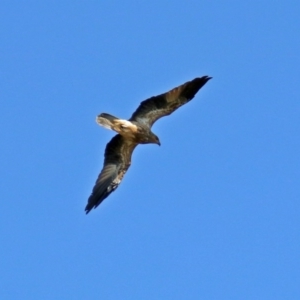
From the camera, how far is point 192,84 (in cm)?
2003

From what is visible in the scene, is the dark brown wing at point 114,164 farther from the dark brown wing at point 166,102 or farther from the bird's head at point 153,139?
the dark brown wing at point 166,102

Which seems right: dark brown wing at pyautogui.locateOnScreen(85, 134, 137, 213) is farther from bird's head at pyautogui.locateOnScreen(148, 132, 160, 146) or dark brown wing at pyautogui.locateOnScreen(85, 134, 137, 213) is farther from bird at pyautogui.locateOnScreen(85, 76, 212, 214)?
bird's head at pyautogui.locateOnScreen(148, 132, 160, 146)

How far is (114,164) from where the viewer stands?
20.2 m

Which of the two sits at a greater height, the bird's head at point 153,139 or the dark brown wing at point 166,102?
the dark brown wing at point 166,102

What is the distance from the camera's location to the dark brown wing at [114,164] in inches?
784

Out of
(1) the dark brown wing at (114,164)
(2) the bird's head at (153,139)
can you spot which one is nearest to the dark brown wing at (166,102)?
(2) the bird's head at (153,139)

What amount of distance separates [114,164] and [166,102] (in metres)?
1.72

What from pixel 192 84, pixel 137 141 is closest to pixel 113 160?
pixel 137 141

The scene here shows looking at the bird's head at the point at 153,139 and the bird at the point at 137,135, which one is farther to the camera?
the bird's head at the point at 153,139

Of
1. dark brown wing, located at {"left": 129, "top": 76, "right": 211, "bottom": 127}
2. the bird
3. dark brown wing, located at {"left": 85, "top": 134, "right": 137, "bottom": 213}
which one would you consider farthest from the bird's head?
dark brown wing, located at {"left": 85, "top": 134, "right": 137, "bottom": 213}

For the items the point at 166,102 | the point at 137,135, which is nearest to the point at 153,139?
the point at 137,135

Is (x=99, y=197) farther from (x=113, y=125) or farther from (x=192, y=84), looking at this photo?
(x=192, y=84)

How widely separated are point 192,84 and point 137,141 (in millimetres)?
1674

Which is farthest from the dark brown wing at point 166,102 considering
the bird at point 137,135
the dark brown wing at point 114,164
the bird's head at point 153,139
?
the dark brown wing at point 114,164
